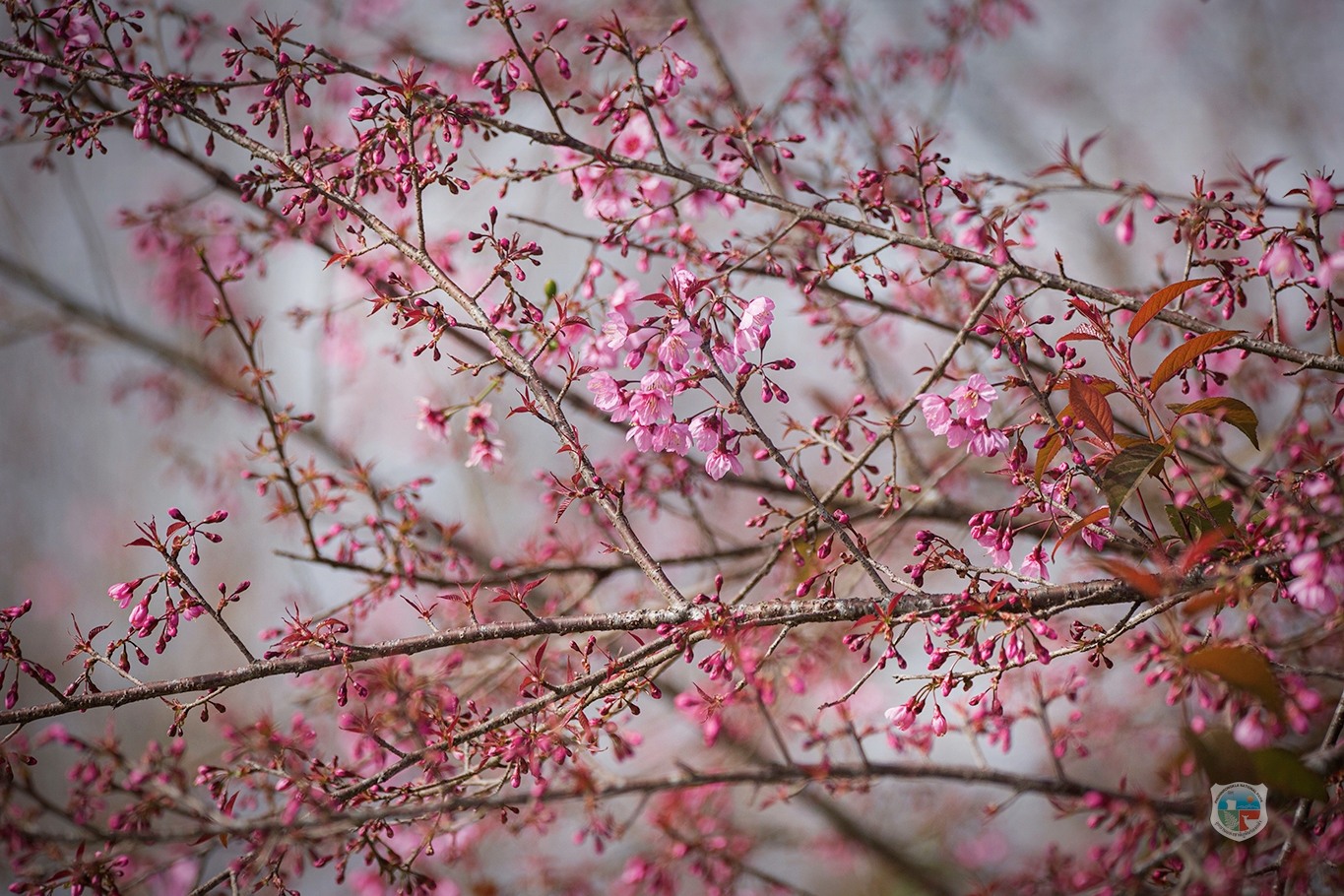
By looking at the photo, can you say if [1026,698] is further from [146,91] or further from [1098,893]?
[146,91]

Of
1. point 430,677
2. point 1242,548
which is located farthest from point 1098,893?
point 430,677

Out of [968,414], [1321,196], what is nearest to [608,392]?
[968,414]

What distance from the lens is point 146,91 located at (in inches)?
60.8

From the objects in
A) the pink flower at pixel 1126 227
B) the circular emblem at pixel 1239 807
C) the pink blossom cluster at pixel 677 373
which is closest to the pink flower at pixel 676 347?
the pink blossom cluster at pixel 677 373

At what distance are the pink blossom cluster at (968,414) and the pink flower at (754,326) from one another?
281 millimetres

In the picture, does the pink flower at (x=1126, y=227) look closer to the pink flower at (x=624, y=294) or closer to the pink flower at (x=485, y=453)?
the pink flower at (x=624, y=294)

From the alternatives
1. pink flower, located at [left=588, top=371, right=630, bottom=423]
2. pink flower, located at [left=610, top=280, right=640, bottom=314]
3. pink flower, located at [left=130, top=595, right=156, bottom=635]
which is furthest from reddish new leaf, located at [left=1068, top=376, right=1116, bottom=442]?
pink flower, located at [left=130, top=595, right=156, bottom=635]

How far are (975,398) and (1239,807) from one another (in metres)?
0.75

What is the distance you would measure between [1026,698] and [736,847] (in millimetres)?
1026

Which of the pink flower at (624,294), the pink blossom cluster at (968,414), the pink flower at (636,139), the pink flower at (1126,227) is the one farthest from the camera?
the pink flower at (636,139)

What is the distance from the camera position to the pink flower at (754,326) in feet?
4.63

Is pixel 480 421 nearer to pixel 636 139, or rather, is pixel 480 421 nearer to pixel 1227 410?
pixel 636 139

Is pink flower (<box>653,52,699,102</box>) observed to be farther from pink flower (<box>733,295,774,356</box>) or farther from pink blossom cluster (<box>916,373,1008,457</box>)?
pink blossom cluster (<box>916,373,1008,457</box>)

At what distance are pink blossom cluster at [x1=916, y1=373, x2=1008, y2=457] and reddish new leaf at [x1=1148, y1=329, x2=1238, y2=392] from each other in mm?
240
